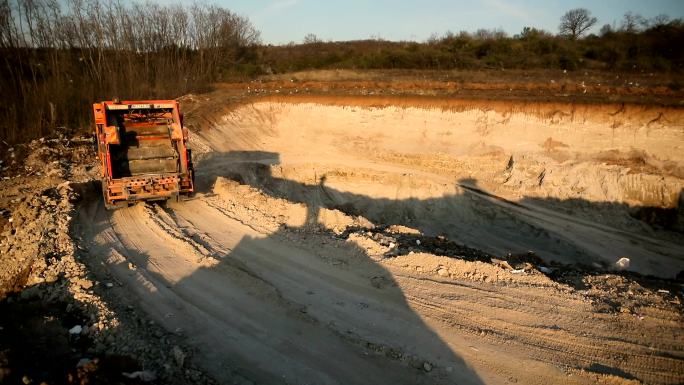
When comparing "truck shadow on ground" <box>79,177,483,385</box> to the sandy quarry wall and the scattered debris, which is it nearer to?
the scattered debris

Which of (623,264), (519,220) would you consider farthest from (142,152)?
(623,264)

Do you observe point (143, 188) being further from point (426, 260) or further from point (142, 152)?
point (426, 260)

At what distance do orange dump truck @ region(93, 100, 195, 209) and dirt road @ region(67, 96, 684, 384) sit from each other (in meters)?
0.57

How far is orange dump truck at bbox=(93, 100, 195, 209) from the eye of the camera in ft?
34.4

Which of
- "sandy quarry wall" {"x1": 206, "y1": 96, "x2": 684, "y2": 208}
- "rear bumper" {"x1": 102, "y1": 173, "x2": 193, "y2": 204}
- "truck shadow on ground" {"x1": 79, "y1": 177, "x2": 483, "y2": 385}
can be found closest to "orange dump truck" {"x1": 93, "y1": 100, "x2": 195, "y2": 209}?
"rear bumper" {"x1": 102, "y1": 173, "x2": 193, "y2": 204}

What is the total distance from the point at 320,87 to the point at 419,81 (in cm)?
602

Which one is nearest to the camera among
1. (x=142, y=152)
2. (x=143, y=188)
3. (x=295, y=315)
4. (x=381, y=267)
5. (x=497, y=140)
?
(x=295, y=315)

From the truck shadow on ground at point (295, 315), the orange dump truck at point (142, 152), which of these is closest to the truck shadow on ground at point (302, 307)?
the truck shadow on ground at point (295, 315)

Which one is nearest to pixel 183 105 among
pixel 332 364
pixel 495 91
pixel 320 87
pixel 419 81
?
pixel 320 87

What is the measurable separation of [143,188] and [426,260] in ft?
23.7

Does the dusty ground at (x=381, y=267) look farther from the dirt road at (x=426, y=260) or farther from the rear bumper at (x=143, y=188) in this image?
the rear bumper at (x=143, y=188)

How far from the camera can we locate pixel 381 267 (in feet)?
25.9

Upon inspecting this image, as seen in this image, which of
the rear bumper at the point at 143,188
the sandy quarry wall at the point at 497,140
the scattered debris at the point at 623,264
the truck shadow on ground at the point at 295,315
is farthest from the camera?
the sandy quarry wall at the point at 497,140

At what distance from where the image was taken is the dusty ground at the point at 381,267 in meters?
5.51
